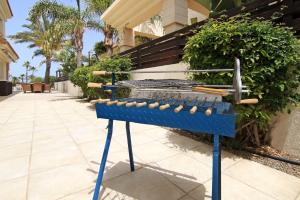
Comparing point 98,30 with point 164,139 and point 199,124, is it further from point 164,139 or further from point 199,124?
point 199,124

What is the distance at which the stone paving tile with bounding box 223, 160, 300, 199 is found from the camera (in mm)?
1884

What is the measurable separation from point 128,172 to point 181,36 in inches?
136

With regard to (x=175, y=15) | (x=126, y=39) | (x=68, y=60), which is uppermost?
(x=68, y=60)

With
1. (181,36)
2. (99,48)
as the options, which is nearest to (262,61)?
(181,36)

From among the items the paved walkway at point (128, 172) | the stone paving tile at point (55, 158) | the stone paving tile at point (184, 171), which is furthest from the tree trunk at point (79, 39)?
the stone paving tile at point (184, 171)

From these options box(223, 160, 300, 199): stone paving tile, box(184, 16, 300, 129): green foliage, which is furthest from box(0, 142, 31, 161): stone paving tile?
box(184, 16, 300, 129): green foliage

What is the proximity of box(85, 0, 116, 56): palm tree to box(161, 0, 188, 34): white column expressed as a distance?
5633 mm

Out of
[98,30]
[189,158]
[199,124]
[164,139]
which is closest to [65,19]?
[98,30]

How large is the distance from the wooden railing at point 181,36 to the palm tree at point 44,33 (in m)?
6.84

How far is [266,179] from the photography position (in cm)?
210

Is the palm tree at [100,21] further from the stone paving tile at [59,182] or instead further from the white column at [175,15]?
the stone paving tile at [59,182]

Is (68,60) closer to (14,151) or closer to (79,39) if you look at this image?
(79,39)

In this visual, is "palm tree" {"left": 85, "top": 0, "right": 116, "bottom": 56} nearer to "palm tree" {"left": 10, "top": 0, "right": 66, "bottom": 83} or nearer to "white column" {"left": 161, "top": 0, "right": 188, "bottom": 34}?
"palm tree" {"left": 10, "top": 0, "right": 66, "bottom": 83}

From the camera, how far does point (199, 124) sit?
3.77 ft
